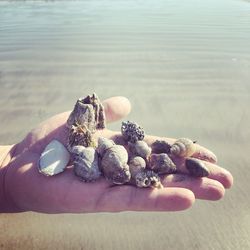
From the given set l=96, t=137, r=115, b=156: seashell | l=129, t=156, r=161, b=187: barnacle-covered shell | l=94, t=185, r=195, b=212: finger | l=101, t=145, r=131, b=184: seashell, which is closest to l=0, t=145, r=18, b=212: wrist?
l=96, t=137, r=115, b=156: seashell

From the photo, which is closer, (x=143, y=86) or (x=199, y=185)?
(x=199, y=185)

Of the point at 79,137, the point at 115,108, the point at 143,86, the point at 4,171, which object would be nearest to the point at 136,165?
the point at 79,137

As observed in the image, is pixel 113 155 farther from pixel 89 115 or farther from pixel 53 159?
pixel 89 115

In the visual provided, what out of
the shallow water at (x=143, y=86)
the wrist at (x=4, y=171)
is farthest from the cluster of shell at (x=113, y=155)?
the shallow water at (x=143, y=86)

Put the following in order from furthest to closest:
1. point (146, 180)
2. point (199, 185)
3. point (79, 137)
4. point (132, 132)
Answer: point (132, 132)
point (79, 137)
point (199, 185)
point (146, 180)

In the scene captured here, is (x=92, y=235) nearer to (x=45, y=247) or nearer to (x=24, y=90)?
(x=45, y=247)

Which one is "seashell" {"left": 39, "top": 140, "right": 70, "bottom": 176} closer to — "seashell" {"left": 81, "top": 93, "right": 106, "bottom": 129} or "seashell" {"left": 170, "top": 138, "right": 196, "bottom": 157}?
"seashell" {"left": 81, "top": 93, "right": 106, "bottom": 129}

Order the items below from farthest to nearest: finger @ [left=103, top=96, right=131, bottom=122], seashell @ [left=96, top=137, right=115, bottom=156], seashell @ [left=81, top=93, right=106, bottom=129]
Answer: finger @ [left=103, top=96, right=131, bottom=122]
seashell @ [left=81, top=93, right=106, bottom=129]
seashell @ [left=96, top=137, right=115, bottom=156]
